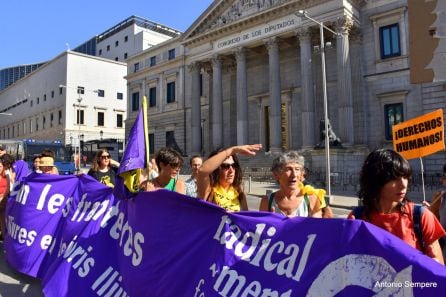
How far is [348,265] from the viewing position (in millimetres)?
2586

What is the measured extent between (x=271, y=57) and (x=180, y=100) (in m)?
15.6

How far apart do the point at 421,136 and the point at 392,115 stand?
63.9 ft

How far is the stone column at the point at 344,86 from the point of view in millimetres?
26781

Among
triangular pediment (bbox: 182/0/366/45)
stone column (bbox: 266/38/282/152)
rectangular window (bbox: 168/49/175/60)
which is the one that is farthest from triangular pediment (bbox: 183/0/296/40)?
rectangular window (bbox: 168/49/175/60)

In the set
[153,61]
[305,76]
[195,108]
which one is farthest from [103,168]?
[153,61]

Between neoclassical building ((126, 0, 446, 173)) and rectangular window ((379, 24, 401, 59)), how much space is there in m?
0.06

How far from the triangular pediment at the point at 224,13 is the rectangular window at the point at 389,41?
7.77 metres

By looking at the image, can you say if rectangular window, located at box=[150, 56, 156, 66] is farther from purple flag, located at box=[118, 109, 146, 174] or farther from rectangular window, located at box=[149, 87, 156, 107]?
purple flag, located at box=[118, 109, 146, 174]

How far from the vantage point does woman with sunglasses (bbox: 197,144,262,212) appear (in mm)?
4086

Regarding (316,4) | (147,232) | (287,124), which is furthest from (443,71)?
(287,124)

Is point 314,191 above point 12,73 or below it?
below

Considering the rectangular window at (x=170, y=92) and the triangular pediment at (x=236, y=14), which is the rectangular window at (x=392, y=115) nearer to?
the triangular pediment at (x=236, y=14)

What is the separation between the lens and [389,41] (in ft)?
91.1

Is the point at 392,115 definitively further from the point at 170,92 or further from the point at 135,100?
the point at 135,100
